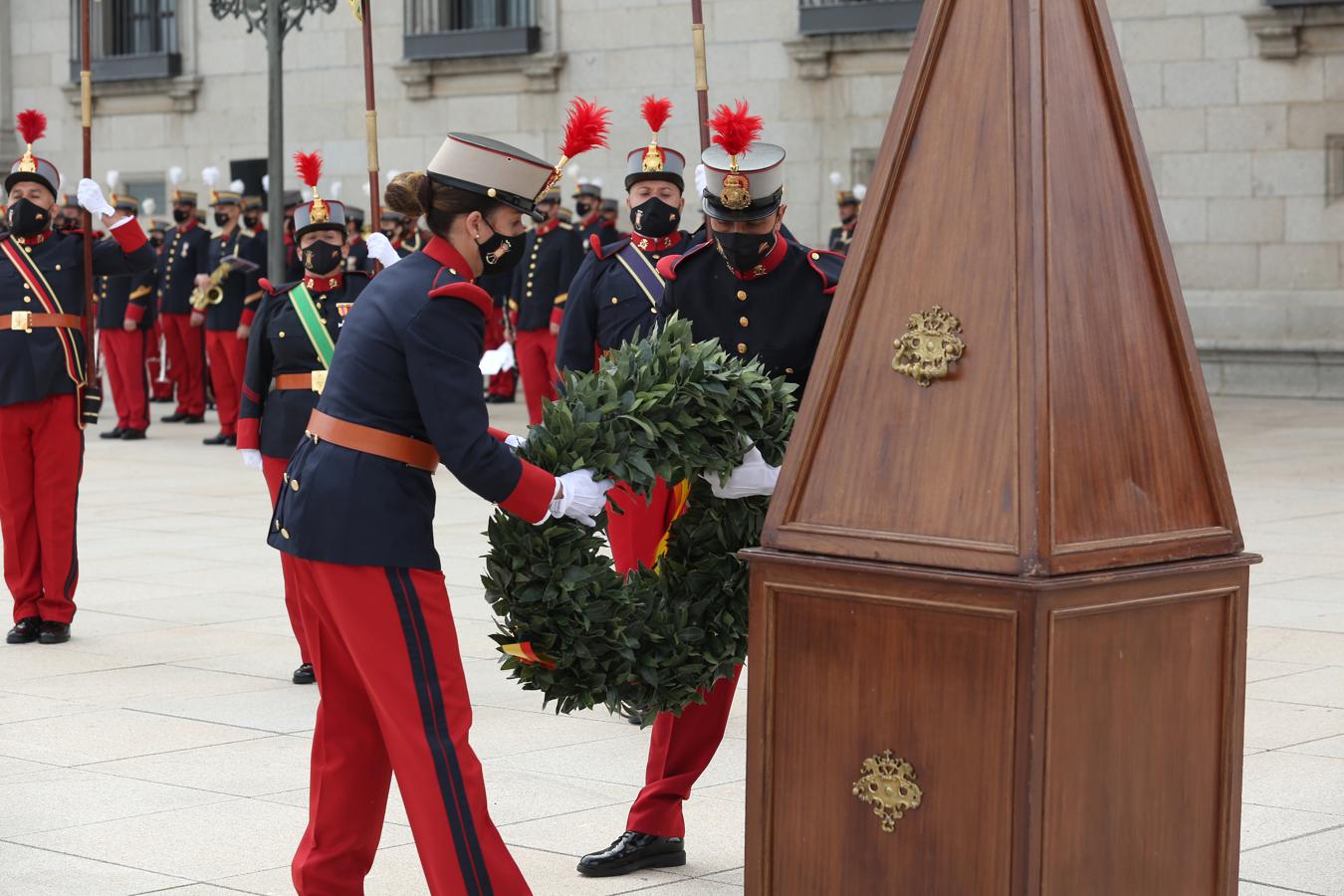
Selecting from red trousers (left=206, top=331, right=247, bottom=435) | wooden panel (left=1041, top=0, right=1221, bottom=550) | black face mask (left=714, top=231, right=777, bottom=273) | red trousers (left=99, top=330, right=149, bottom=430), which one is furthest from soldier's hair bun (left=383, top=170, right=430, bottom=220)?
red trousers (left=99, top=330, right=149, bottom=430)

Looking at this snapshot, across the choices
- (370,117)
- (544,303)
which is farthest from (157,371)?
(370,117)

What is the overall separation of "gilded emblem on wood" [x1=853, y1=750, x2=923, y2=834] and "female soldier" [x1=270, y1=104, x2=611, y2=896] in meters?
0.92

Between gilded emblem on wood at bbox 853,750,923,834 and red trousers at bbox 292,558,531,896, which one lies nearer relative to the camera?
gilded emblem on wood at bbox 853,750,923,834

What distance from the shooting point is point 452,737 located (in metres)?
4.15

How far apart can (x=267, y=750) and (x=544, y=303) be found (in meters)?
9.97

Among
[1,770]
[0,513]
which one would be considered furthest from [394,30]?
[1,770]

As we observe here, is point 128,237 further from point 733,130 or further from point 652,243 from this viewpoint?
point 733,130

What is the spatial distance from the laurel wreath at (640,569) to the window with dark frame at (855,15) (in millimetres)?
14665

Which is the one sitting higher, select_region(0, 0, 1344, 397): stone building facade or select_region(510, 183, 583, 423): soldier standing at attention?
select_region(0, 0, 1344, 397): stone building facade

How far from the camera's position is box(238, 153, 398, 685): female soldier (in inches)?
290

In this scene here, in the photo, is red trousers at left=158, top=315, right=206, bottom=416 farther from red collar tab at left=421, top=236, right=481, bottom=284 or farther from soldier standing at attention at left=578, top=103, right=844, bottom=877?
red collar tab at left=421, top=236, right=481, bottom=284

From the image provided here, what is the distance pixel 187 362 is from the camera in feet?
63.3

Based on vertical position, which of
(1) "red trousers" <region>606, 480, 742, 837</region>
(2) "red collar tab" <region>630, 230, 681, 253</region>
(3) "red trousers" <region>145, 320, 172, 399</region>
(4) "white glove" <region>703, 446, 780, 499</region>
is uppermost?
(2) "red collar tab" <region>630, 230, 681, 253</region>

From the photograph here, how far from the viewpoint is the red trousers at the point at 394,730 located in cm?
411
